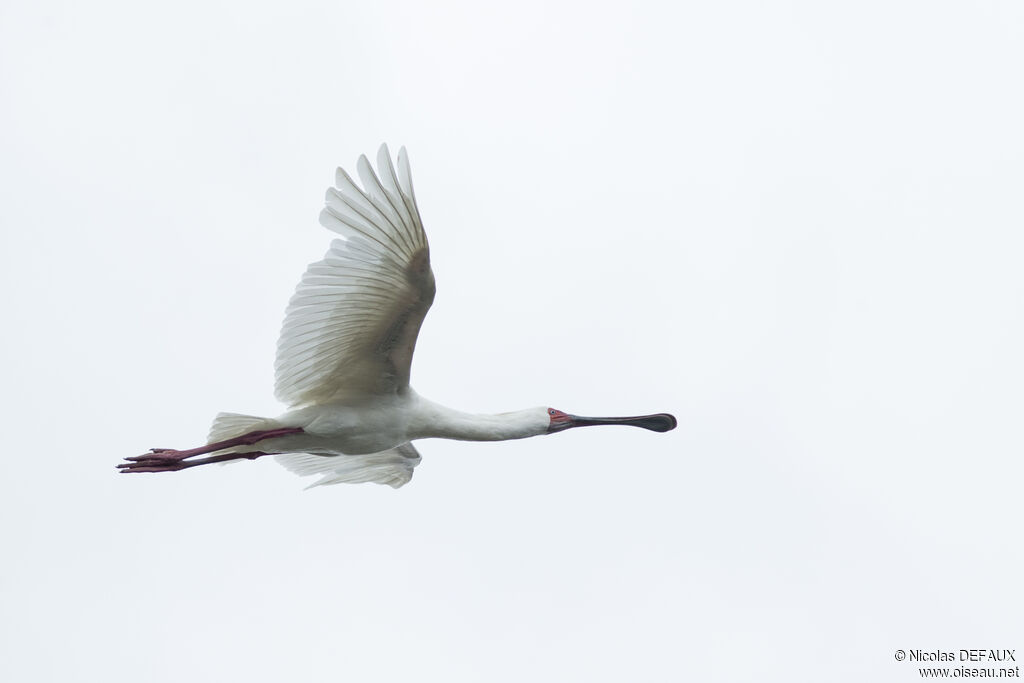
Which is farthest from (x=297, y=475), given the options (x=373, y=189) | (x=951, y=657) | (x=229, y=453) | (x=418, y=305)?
(x=951, y=657)

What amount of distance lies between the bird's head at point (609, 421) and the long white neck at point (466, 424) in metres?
0.31

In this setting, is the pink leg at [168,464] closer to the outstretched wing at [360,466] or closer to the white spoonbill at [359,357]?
the white spoonbill at [359,357]

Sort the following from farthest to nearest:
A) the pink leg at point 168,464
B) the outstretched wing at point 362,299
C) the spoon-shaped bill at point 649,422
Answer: the spoon-shaped bill at point 649,422 < the pink leg at point 168,464 < the outstretched wing at point 362,299

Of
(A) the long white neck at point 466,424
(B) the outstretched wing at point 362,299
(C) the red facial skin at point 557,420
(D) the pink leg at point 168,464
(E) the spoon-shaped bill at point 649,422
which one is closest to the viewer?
(B) the outstretched wing at point 362,299

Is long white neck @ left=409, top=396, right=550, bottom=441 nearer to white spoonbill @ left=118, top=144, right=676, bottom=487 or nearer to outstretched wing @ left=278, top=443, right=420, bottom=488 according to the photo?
white spoonbill @ left=118, top=144, right=676, bottom=487

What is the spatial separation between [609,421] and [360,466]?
9.71 ft

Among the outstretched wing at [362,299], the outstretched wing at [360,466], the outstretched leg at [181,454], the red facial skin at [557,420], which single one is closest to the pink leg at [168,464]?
the outstretched leg at [181,454]

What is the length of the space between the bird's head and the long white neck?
31 cm

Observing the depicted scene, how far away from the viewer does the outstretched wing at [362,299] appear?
11.9 metres

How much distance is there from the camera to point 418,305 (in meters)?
12.7

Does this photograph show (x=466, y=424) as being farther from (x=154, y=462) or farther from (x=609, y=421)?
(x=154, y=462)

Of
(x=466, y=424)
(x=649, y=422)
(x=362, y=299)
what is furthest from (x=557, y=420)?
(x=362, y=299)

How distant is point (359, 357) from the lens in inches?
524

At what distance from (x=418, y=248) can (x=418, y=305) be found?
2.48ft
